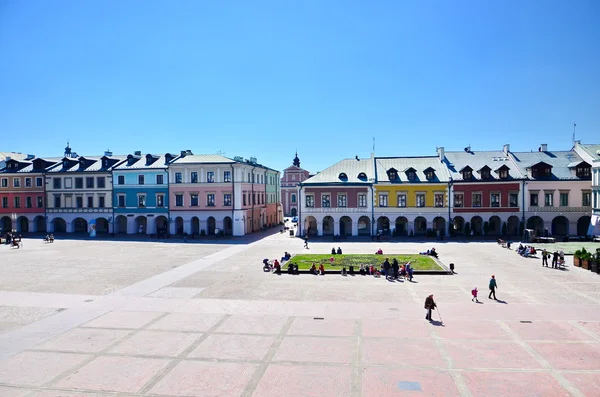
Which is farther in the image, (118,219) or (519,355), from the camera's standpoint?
(118,219)

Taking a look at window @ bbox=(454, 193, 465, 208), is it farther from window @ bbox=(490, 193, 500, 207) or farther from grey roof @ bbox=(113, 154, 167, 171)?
grey roof @ bbox=(113, 154, 167, 171)

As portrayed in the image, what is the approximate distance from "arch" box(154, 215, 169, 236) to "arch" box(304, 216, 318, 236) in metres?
19.2

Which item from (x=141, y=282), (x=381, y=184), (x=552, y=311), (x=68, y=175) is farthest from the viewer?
(x=68, y=175)

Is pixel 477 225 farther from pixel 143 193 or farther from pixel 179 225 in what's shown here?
pixel 143 193

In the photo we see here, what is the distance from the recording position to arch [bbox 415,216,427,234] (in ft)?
189

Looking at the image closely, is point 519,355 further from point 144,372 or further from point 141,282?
point 141,282

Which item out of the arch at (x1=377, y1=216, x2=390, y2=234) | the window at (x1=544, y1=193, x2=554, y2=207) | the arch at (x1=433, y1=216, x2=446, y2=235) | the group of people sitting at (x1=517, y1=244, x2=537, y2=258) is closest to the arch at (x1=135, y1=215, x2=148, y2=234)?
the arch at (x1=377, y1=216, x2=390, y2=234)

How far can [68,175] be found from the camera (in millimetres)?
62531

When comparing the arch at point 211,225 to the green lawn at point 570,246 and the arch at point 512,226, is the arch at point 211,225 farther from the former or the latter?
the arch at point 512,226

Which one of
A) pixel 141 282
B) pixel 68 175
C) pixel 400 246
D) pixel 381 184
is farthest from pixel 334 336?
pixel 68 175

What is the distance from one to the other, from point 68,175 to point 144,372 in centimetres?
5646

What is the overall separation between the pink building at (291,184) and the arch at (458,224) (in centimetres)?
4935

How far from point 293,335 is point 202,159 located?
1780 inches

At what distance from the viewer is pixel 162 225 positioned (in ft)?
205
